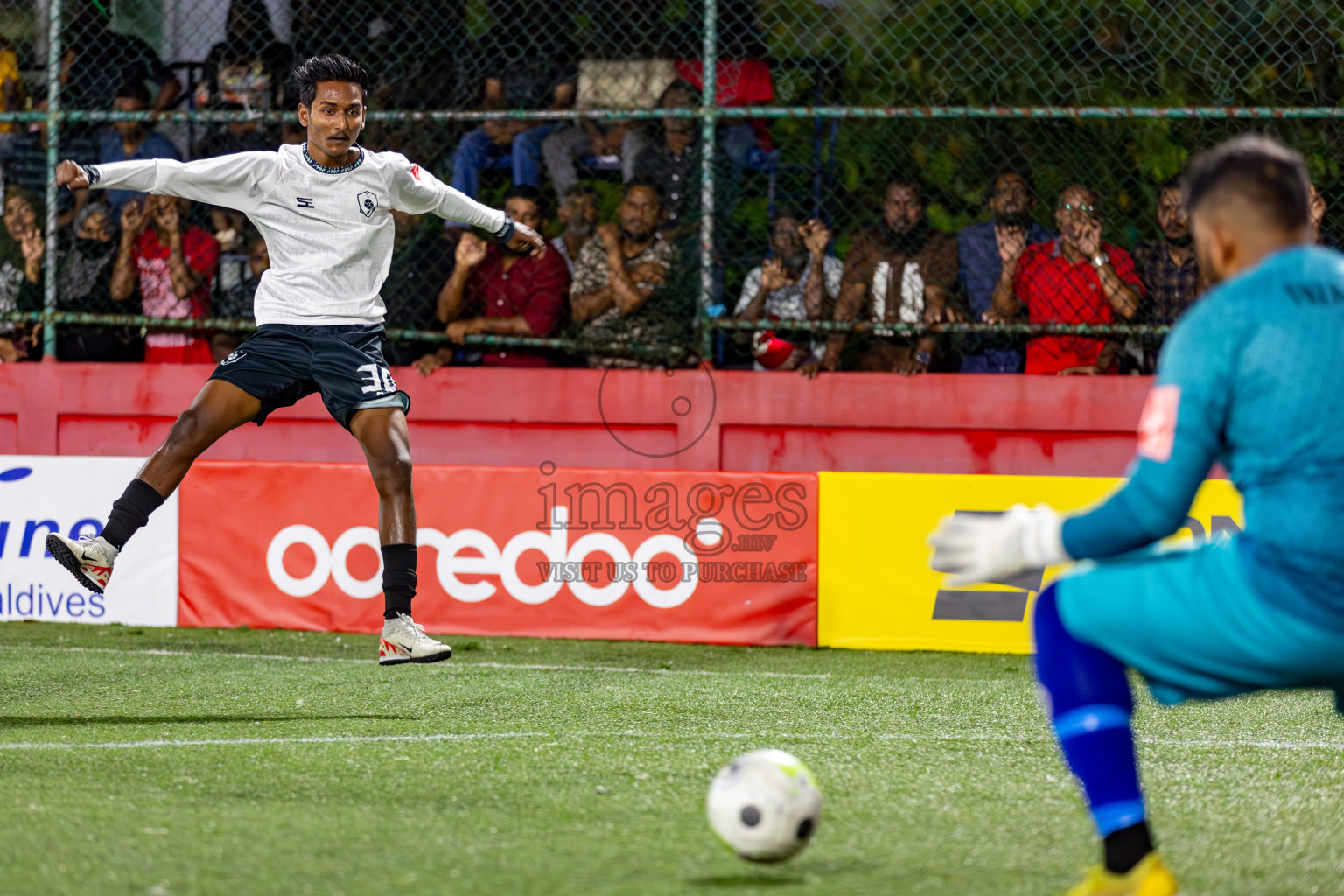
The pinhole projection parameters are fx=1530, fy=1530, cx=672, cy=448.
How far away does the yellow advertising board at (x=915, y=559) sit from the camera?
7.96 meters

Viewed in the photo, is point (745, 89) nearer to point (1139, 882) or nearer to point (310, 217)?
point (310, 217)

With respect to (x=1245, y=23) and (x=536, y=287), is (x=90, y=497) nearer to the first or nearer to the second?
(x=536, y=287)

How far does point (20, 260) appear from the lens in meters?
9.77

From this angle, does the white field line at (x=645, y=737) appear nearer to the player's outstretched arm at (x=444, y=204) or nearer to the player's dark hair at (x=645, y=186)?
the player's outstretched arm at (x=444, y=204)

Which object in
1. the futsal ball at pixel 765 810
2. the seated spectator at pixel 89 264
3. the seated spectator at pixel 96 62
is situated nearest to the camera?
the futsal ball at pixel 765 810

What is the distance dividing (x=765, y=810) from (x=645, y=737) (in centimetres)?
195

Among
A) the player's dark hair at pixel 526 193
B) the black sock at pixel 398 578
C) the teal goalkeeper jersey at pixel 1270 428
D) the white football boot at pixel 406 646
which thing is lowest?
the white football boot at pixel 406 646

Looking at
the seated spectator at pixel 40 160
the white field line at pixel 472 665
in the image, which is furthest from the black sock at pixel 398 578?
the seated spectator at pixel 40 160

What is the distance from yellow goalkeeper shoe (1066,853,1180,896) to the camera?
288 centimetres

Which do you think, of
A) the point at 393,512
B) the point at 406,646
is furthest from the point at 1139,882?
the point at 393,512

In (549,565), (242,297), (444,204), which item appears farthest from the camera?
(242,297)

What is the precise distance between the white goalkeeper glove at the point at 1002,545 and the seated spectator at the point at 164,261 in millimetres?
7523

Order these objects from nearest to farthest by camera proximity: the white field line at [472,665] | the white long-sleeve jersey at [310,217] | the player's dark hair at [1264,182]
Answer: the player's dark hair at [1264,182]
the white long-sleeve jersey at [310,217]
the white field line at [472,665]

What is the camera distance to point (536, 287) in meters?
9.20
